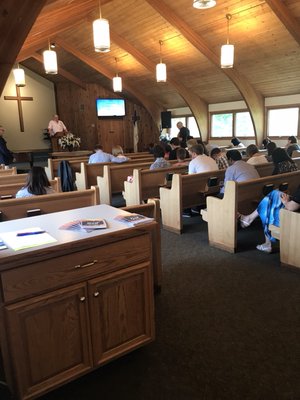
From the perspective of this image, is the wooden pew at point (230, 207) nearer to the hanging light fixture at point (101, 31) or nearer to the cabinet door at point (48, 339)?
the cabinet door at point (48, 339)

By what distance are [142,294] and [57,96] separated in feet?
37.0

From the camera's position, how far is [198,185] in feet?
15.3

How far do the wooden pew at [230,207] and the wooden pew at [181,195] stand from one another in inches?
19.3

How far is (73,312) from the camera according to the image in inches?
65.4

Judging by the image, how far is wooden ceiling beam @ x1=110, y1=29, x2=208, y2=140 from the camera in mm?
8273

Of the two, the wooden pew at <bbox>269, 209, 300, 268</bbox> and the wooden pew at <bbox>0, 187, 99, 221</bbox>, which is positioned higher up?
the wooden pew at <bbox>0, 187, 99, 221</bbox>

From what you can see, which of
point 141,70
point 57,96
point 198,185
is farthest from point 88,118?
point 198,185

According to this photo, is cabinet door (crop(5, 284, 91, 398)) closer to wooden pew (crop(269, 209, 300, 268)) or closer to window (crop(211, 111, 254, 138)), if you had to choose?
wooden pew (crop(269, 209, 300, 268))

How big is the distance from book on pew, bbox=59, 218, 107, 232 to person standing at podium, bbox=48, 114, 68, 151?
31.8ft

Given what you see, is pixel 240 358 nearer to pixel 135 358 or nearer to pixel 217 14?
pixel 135 358

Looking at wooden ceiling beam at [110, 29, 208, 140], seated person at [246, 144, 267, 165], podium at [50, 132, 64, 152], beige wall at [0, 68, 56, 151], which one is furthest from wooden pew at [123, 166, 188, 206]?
beige wall at [0, 68, 56, 151]

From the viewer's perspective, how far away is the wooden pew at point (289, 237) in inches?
120

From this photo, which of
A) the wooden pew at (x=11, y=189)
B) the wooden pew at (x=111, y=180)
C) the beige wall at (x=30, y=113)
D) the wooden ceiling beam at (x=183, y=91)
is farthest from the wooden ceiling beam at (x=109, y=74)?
the wooden pew at (x=11, y=189)

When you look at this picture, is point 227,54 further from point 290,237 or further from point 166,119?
point 166,119
